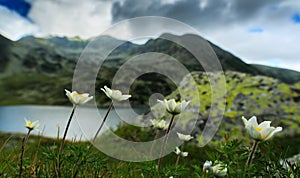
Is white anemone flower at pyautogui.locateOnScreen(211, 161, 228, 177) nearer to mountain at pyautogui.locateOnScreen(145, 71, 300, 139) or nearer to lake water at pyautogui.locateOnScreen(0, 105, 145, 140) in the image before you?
lake water at pyautogui.locateOnScreen(0, 105, 145, 140)

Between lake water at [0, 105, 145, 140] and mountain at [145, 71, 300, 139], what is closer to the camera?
mountain at [145, 71, 300, 139]

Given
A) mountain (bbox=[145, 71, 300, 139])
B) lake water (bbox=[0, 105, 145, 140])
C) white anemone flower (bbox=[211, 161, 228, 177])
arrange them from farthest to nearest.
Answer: lake water (bbox=[0, 105, 145, 140])
mountain (bbox=[145, 71, 300, 139])
white anemone flower (bbox=[211, 161, 228, 177])

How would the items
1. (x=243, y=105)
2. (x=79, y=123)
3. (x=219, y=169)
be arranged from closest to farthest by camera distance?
(x=219, y=169) < (x=243, y=105) < (x=79, y=123)

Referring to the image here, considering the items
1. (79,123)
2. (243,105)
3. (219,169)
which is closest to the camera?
(219,169)

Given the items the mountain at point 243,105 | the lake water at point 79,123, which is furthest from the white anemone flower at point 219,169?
the mountain at point 243,105

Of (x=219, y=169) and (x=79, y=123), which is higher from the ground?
(x=219, y=169)

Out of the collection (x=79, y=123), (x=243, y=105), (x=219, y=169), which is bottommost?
(x=79, y=123)

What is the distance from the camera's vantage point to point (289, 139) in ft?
35.1

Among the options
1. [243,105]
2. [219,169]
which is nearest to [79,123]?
[243,105]

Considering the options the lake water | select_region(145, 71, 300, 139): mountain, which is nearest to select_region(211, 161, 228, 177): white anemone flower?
the lake water

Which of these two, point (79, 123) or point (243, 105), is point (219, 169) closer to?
point (243, 105)

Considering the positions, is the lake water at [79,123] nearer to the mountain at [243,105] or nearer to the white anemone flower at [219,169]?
the white anemone flower at [219,169]

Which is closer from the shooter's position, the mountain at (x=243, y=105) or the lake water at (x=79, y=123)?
the mountain at (x=243, y=105)

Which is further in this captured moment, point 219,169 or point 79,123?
point 79,123
